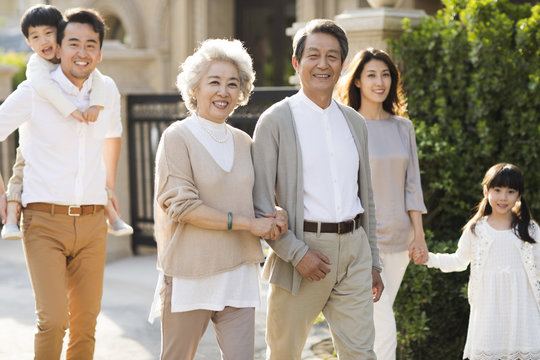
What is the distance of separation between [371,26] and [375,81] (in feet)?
4.69

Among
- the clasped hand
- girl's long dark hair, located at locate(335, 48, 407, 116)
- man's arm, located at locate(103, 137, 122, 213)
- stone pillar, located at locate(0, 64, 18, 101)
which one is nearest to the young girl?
girl's long dark hair, located at locate(335, 48, 407, 116)

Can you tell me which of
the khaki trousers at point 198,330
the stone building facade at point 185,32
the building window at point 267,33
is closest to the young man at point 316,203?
the khaki trousers at point 198,330

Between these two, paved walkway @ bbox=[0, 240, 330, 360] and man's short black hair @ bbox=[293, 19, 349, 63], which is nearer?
man's short black hair @ bbox=[293, 19, 349, 63]

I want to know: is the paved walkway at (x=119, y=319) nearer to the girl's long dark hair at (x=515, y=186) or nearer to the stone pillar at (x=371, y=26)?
the girl's long dark hair at (x=515, y=186)

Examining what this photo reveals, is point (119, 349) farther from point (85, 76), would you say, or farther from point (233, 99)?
point (233, 99)

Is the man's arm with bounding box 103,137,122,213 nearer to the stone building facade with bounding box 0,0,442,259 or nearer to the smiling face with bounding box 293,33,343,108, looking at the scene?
the smiling face with bounding box 293,33,343,108

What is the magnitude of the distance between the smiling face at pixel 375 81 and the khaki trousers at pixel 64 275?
5.40ft

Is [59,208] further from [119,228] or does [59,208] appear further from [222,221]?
[222,221]

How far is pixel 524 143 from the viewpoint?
556 centimetres

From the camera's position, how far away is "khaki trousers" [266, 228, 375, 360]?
3537 mm

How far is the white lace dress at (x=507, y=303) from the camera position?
14.0 feet

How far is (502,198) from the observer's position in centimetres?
431

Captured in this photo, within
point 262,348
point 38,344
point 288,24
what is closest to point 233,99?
point 38,344

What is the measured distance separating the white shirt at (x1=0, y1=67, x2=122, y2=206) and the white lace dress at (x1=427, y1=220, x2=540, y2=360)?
222 cm
